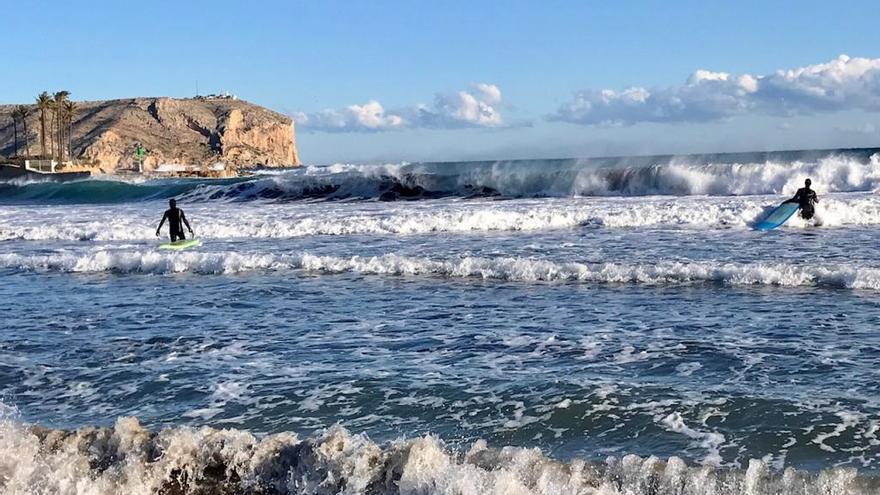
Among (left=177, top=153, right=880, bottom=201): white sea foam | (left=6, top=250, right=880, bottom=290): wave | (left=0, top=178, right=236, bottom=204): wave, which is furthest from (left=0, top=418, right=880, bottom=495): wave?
(left=0, top=178, right=236, bottom=204): wave

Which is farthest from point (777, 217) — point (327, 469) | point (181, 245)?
point (327, 469)

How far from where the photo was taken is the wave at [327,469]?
4.57 meters

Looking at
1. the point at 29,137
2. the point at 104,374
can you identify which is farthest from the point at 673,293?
the point at 29,137

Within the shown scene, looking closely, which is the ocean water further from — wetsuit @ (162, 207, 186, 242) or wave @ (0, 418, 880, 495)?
wetsuit @ (162, 207, 186, 242)

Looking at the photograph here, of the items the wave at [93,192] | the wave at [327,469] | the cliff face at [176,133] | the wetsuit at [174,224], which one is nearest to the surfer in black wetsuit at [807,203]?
the wetsuit at [174,224]

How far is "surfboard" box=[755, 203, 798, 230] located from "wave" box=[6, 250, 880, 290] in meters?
7.45

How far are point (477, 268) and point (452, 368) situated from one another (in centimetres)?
675

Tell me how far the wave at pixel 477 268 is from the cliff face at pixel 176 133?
11767cm

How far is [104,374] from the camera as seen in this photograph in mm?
8156

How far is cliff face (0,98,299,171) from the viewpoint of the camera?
13988 cm

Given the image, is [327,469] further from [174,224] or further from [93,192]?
[93,192]

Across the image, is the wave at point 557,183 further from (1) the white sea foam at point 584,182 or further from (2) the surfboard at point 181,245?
(2) the surfboard at point 181,245

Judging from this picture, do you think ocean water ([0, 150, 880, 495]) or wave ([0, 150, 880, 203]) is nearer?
ocean water ([0, 150, 880, 495])

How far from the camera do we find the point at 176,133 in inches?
6486
